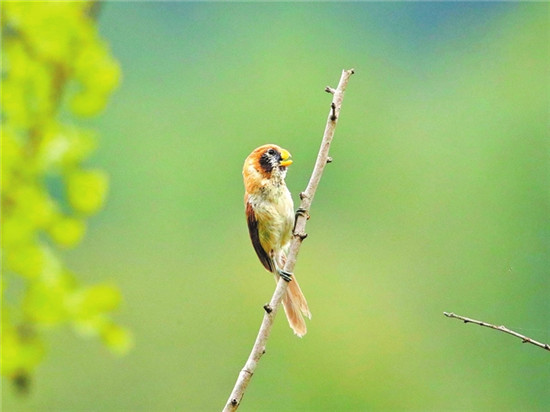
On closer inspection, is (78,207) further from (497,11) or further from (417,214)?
(497,11)

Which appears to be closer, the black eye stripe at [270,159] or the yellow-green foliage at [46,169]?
the yellow-green foliage at [46,169]

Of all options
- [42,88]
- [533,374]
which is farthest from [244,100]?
[42,88]

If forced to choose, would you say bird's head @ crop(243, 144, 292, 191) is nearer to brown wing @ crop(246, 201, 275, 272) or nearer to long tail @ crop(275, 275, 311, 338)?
brown wing @ crop(246, 201, 275, 272)

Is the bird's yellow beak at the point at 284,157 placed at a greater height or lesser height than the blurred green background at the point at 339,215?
lesser

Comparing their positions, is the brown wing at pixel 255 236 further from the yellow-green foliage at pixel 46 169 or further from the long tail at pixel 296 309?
the yellow-green foliage at pixel 46 169

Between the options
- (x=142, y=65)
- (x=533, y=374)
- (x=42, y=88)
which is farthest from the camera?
(x=142, y=65)

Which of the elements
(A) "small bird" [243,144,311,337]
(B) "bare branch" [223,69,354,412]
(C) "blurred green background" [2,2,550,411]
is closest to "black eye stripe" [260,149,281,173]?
(A) "small bird" [243,144,311,337]

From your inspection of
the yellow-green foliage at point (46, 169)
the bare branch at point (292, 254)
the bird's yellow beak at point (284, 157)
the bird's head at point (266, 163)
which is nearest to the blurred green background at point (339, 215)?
the bird's head at point (266, 163)
